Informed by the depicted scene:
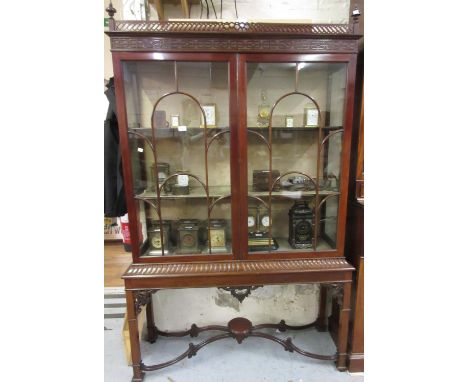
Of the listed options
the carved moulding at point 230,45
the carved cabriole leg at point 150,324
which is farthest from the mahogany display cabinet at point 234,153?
the carved cabriole leg at point 150,324

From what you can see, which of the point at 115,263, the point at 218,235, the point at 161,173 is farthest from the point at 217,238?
the point at 115,263

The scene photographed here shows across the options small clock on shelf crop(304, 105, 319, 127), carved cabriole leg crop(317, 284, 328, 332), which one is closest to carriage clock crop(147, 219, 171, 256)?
small clock on shelf crop(304, 105, 319, 127)

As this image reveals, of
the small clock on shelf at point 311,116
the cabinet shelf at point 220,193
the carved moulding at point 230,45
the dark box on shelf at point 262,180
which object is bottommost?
the cabinet shelf at point 220,193

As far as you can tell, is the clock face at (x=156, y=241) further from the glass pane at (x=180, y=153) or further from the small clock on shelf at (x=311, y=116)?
the small clock on shelf at (x=311, y=116)

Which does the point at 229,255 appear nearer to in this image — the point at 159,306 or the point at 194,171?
the point at 194,171

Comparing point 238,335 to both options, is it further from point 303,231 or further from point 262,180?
point 262,180

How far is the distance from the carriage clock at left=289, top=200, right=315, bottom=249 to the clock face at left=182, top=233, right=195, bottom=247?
23.6 inches

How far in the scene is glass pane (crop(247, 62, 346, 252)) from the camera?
1354 millimetres

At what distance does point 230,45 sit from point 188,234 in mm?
1056

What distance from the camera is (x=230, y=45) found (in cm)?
123

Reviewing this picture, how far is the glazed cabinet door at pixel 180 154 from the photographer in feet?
4.27

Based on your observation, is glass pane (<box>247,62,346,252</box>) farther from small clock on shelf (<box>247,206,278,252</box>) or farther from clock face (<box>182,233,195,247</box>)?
clock face (<box>182,233,195,247</box>)

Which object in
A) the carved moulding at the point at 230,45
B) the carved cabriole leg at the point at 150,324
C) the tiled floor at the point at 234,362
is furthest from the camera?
the carved cabriole leg at the point at 150,324
